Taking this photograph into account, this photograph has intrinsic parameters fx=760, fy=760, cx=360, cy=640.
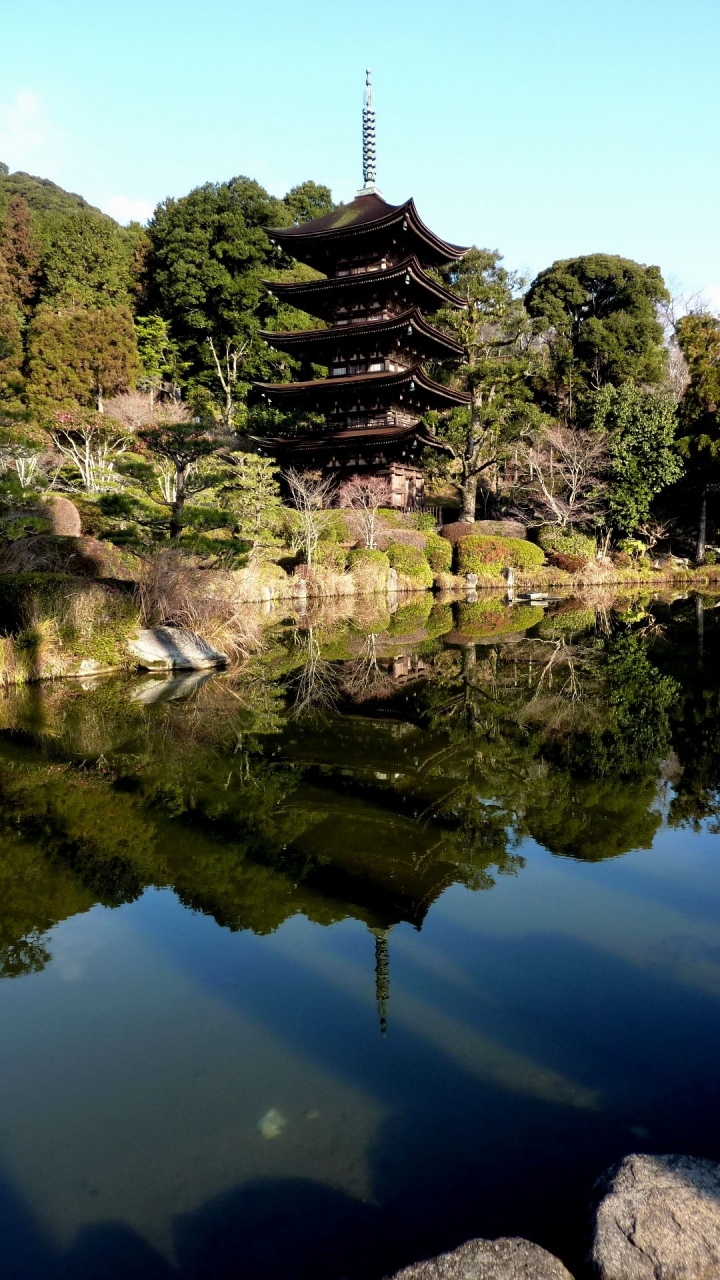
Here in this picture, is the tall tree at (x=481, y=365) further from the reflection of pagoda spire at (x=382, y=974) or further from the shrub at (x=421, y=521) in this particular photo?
the reflection of pagoda spire at (x=382, y=974)

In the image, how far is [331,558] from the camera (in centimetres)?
2202

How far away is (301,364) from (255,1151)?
38153 mm

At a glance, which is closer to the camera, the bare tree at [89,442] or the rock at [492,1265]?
the rock at [492,1265]

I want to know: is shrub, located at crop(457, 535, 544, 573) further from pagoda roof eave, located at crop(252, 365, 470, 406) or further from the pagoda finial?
the pagoda finial

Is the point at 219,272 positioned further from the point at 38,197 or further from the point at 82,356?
the point at 38,197

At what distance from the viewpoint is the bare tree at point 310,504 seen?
851 inches

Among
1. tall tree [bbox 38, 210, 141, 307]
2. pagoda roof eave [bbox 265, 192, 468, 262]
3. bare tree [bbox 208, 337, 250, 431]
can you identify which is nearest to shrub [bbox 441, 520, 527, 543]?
pagoda roof eave [bbox 265, 192, 468, 262]

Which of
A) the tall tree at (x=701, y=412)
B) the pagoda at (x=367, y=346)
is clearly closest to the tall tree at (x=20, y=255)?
the pagoda at (x=367, y=346)

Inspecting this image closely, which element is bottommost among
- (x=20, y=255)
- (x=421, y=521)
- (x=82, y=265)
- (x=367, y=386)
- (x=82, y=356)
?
(x=421, y=521)

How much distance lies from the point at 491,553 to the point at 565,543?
362cm

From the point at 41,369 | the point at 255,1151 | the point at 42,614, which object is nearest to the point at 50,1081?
the point at 255,1151

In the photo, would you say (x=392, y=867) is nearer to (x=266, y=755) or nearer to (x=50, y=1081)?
(x=50, y=1081)

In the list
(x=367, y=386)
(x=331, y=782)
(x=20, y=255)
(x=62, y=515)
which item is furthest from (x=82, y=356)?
(x=331, y=782)

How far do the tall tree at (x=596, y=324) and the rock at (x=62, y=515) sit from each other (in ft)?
70.3
